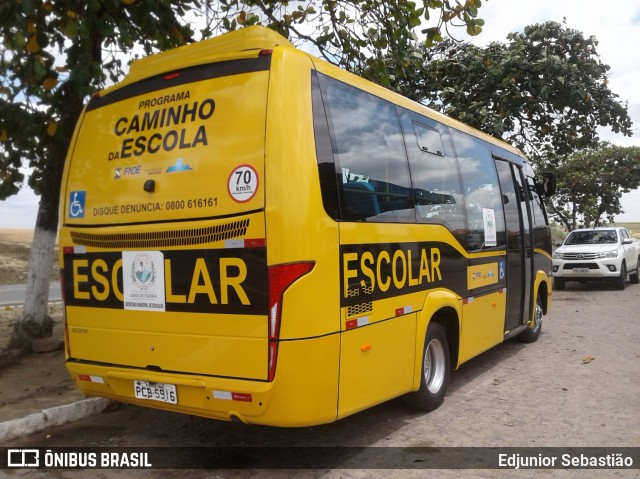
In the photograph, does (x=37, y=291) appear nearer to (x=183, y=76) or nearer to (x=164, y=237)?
(x=164, y=237)

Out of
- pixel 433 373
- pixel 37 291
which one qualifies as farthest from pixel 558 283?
pixel 37 291

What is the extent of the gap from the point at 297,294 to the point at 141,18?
4.02 meters

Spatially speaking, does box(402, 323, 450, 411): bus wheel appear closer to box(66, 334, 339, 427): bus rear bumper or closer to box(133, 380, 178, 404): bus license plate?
box(66, 334, 339, 427): bus rear bumper

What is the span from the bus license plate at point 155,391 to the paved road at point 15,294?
11.3 metres

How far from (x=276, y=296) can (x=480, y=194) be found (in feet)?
12.1

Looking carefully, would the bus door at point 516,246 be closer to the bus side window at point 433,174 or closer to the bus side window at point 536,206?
the bus side window at point 536,206

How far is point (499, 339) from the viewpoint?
6.78 metres

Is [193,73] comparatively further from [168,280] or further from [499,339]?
[499,339]

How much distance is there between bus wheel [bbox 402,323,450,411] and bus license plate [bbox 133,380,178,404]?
2.20 meters

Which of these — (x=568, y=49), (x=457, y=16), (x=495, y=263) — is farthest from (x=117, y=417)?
(x=568, y=49)

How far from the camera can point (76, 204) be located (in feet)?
14.3

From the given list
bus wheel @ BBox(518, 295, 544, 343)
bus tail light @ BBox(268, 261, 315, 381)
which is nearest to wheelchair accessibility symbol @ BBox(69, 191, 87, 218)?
bus tail light @ BBox(268, 261, 315, 381)

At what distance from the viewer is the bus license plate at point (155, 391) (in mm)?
3742

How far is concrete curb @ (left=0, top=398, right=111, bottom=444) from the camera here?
4398 millimetres
